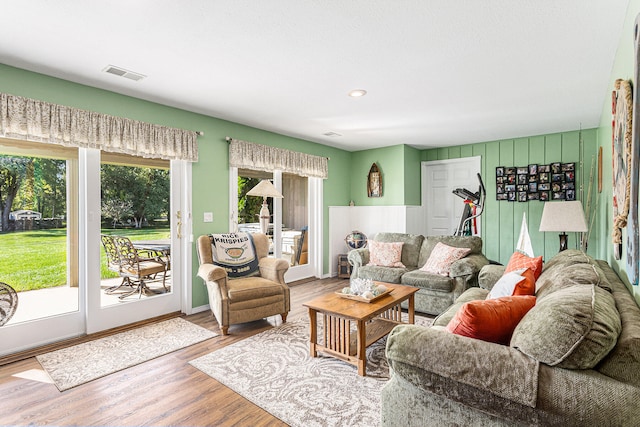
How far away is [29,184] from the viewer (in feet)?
9.58

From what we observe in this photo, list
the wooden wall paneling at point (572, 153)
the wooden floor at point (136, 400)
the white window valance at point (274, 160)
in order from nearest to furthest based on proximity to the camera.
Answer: the wooden floor at point (136, 400) → the white window valance at point (274, 160) → the wooden wall paneling at point (572, 153)

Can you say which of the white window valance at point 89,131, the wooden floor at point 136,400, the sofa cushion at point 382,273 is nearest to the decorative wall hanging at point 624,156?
the wooden floor at point 136,400

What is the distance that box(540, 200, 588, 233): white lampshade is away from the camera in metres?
3.34

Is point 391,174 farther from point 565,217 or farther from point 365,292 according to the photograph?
point 365,292

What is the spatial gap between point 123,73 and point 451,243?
155 inches

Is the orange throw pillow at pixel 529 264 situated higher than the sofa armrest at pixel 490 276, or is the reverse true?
the orange throw pillow at pixel 529 264

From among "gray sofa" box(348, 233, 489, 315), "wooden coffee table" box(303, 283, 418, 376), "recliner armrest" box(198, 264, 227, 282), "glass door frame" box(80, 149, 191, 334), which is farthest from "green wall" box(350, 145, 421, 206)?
"recliner armrest" box(198, 264, 227, 282)

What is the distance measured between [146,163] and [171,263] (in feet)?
3.78

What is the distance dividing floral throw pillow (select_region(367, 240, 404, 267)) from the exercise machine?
4.57 ft

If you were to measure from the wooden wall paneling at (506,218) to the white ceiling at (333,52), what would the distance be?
1.30 meters

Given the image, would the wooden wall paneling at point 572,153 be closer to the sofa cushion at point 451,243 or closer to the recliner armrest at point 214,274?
the sofa cushion at point 451,243

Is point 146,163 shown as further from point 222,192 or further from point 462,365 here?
point 462,365

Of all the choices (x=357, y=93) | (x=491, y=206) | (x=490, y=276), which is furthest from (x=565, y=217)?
(x=357, y=93)

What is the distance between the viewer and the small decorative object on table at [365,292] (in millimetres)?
2773
